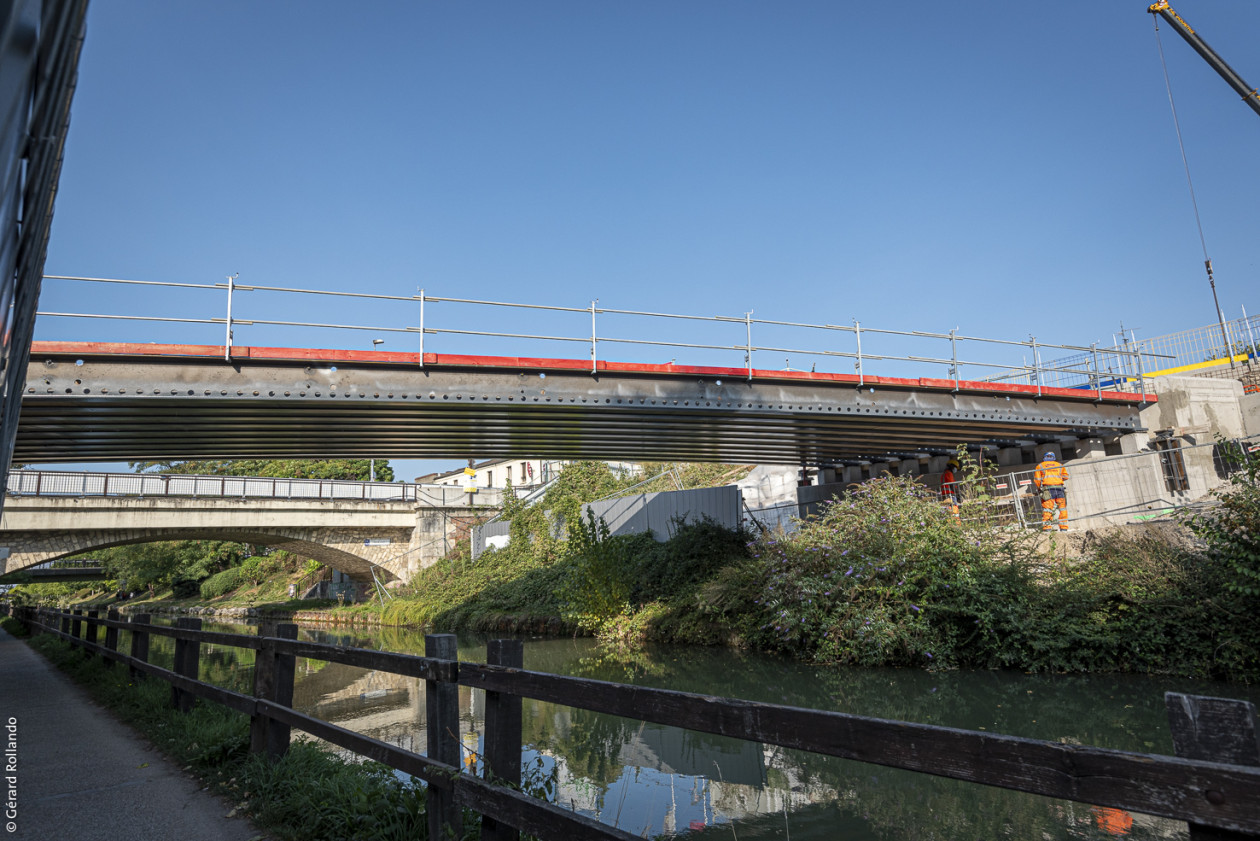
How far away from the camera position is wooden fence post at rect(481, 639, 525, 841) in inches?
129

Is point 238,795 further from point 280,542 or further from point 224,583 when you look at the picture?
point 224,583

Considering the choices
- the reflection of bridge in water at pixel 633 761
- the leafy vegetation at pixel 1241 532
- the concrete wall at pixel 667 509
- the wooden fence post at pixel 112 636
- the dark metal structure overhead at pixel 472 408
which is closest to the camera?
the reflection of bridge in water at pixel 633 761

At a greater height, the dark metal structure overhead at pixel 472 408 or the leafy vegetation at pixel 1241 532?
the dark metal structure overhead at pixel 472 408

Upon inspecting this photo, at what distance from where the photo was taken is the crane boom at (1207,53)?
23203 millimetres

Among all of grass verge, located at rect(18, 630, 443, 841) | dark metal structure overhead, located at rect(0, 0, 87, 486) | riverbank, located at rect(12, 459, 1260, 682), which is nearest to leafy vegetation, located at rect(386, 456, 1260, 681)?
riverbank, located at rect(12, 459, 1260, 682)

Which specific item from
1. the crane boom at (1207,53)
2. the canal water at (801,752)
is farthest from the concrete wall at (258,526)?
the crane boom at (1207,53)

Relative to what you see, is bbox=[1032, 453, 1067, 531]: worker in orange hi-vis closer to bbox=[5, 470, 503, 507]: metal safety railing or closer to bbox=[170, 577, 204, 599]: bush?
bbox=[5, 470, 503, 507]: metal safety railing

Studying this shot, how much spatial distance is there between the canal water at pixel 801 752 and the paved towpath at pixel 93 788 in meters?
1.76

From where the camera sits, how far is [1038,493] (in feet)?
49.4

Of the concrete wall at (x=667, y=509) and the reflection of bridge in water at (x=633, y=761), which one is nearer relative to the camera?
Result: the reflection of bridge in water at (x=633, y=761)

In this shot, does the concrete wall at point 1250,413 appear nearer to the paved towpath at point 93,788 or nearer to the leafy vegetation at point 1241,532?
the leafy vegetation at point 1241,532

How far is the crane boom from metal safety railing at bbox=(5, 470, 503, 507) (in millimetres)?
30532

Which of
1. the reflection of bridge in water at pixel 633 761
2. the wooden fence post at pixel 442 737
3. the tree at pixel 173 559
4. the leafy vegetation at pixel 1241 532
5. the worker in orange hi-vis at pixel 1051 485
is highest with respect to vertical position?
the tree at pixel 173 559

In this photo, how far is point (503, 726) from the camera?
3340mm
